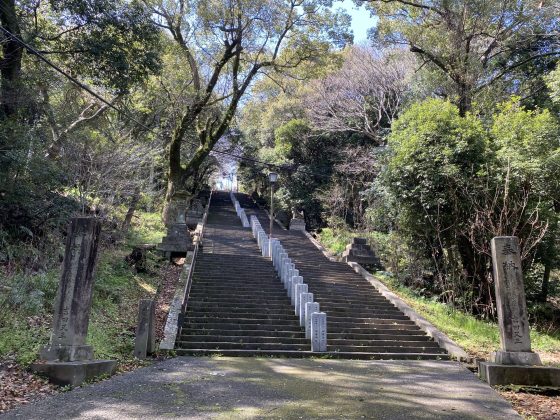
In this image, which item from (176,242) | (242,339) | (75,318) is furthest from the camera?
(176,242)

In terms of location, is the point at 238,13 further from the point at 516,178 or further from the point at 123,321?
the point at 123,321

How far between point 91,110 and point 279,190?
15.5 metres

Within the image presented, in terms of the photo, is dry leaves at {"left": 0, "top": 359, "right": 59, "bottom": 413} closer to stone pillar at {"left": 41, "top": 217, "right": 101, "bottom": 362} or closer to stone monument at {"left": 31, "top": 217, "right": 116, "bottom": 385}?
stone monument at {"left": 31, "top": 217, "right": 116, "bottom": 385}

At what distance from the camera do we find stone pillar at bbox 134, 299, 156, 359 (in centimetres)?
838

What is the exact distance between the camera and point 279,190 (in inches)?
1246

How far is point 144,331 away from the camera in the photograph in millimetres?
8438

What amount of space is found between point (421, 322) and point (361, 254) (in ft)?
21.6

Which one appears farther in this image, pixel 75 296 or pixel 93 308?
pixel 93 308

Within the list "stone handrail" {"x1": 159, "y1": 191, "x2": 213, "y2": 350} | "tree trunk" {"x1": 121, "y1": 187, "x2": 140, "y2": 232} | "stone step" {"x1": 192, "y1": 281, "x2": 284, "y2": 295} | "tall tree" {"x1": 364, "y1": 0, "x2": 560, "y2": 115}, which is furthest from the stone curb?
"tree trunk" {"x1": 121, "y1": 187, "x2": 140, "y2": 232}

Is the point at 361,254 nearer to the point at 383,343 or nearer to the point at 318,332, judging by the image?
the point at 383,343

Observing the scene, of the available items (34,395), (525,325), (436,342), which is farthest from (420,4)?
(34,395)

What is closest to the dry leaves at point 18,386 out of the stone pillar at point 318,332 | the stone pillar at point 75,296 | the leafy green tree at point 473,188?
the stone pillar at point 75,296

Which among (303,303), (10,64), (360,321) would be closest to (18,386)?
(303,303)

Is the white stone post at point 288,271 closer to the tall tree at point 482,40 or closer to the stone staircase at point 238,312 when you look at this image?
the stone staircase at point 238,312
